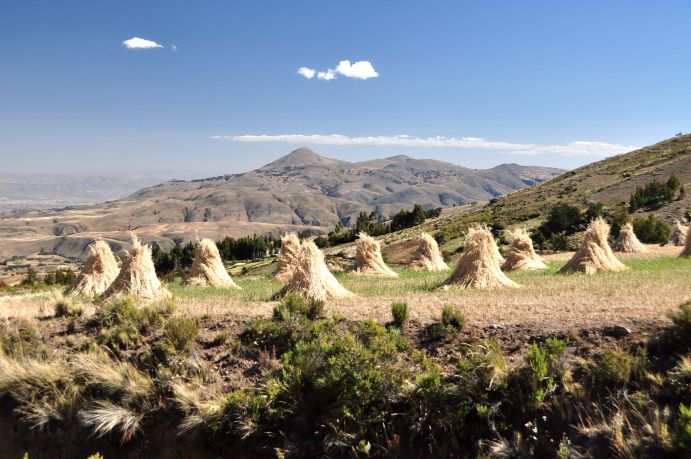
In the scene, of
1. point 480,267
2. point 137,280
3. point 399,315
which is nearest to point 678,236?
point 480,267

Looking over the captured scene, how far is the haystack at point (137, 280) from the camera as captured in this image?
15672 mm

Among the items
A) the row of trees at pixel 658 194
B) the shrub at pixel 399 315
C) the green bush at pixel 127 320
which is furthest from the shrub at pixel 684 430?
the row of trees at pixel 658 194

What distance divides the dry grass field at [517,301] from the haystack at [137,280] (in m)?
0.96

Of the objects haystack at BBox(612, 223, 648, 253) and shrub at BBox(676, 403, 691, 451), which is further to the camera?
Result: haystack at BBox(612, 223, 648, 253)

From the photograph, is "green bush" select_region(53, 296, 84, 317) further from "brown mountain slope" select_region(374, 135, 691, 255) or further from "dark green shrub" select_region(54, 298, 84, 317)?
"brown mountain slope" select_region(374, 135, 691, 255)

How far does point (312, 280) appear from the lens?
49.4ft

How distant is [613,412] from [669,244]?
33.3 metres

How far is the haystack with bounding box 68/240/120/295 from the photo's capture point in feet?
62.0

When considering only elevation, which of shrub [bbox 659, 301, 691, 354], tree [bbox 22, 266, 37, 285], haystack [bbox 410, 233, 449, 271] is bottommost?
tree [bbox 22, 266, 37, 285]

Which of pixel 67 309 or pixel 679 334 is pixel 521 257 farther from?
pixel 67 309

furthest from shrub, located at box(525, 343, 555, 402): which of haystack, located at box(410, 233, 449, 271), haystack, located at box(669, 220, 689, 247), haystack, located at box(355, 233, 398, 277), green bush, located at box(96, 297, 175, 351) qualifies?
haystack, located at box(669, 220, 689, 247)

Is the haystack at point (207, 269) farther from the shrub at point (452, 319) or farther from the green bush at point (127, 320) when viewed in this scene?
the shrub at point (452, 319)

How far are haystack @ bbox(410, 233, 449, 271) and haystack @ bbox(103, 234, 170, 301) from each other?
1552 centimetres

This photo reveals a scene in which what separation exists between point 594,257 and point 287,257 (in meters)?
14.8
